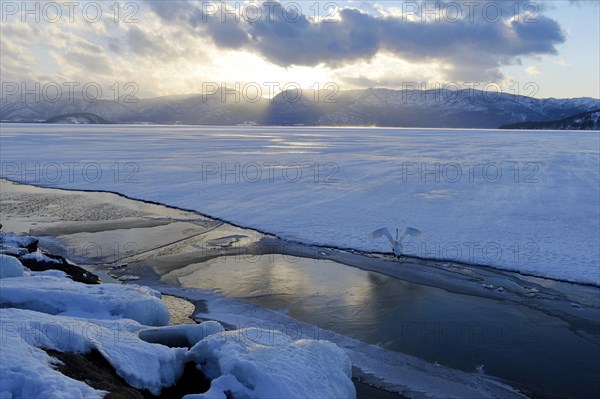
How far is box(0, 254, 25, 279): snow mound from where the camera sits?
26.8ft

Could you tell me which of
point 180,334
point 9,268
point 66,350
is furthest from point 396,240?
point 66,350

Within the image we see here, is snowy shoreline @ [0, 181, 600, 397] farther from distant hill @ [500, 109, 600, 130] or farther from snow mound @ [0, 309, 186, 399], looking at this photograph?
distant hill @ [500, 109, 600, 130]

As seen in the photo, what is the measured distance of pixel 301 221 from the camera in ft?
53.1

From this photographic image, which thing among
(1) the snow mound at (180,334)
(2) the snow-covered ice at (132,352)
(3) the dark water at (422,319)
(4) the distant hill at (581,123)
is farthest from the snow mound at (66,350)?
(4) the distant hill at (581,123)

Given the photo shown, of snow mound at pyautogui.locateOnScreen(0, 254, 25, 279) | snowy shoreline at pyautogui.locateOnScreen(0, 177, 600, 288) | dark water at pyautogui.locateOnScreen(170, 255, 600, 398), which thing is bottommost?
dark water at pyautogui.locateOnScreen(170, 255, 600, 398)

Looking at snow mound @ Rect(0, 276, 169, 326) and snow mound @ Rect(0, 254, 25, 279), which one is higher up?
snow mound @ Rect(0, 254, 25, 279)

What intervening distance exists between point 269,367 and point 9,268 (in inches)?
218

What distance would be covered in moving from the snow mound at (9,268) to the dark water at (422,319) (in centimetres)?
357

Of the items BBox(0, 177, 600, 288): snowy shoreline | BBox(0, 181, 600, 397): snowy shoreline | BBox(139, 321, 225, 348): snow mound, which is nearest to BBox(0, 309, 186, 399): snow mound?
BBox(139, 321, 225, 348): snow mound

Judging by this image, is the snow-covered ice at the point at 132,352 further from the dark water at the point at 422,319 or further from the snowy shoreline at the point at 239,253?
the dark water at the point at 422,319

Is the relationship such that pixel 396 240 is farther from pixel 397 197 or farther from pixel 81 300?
pixel 81 300

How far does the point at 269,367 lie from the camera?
5.61 metres

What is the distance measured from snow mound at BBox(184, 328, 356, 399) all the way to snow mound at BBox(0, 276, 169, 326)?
1.92 meters

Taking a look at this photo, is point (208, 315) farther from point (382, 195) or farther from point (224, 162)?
point (224, 162)
